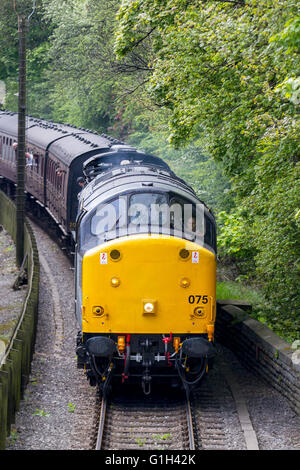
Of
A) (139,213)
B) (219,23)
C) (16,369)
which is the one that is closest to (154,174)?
(139,213)

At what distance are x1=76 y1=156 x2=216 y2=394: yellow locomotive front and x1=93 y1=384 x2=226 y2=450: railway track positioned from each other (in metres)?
0.44

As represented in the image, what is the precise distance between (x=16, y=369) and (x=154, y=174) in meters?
4.04

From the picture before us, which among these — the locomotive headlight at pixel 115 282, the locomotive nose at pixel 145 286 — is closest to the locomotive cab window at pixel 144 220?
the locomotive nose at pixel 145 286

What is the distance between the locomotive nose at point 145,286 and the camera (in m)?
10.7

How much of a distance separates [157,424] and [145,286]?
2.07 metres

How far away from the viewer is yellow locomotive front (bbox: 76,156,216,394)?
10742 millimetres

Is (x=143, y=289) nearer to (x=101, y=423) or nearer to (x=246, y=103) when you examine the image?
(x=101, y=423)

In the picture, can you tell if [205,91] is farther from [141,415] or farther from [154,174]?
[141,415]

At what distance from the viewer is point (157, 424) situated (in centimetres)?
1077

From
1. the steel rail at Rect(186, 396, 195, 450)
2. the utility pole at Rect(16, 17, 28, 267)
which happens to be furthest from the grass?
the utility pole at Rect(16, 17, 28, 267)

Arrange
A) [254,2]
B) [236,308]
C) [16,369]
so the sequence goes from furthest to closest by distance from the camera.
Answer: [236,308] → [254,2] → [16,369]

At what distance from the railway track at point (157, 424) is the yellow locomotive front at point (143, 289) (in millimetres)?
445
